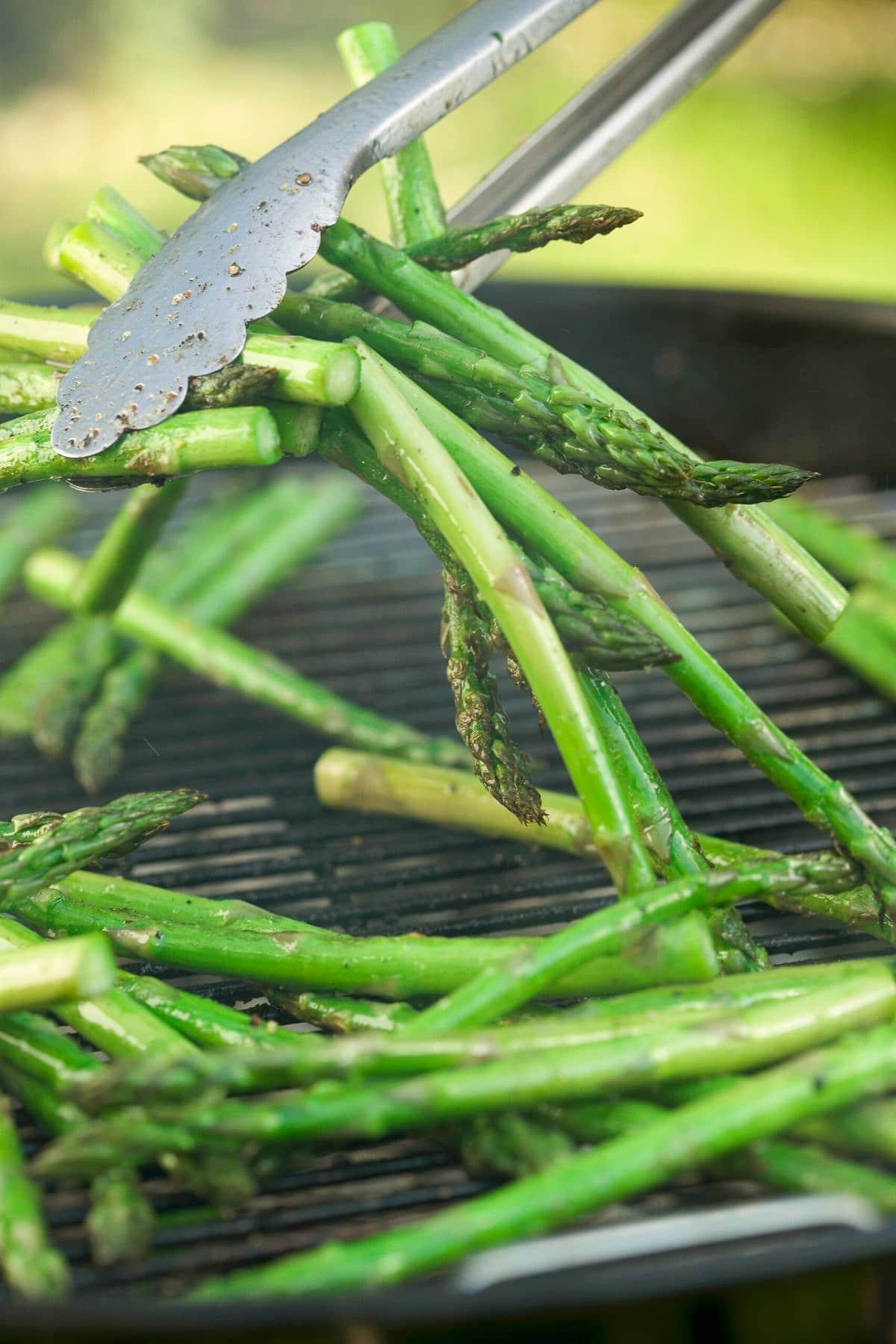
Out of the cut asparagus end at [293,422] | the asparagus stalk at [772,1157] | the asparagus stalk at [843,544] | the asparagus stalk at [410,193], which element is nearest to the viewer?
the asparagus stalk at [772,1157]

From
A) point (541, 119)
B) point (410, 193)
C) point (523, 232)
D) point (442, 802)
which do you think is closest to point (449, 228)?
point (410, 193)

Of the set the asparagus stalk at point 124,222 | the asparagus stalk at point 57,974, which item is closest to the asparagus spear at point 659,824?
the asparagus stalk at point 57,974

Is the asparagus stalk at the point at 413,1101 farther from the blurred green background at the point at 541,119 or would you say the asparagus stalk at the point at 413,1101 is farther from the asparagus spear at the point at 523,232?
the blurred green background at the point at 541,119

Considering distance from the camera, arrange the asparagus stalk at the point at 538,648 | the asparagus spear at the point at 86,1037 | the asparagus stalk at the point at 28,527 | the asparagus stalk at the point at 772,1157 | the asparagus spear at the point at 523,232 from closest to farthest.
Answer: the asparagus stalk at the point at 772,1157 < the asparagus spear at the point at 86,1037 < the asparagus stalk at the point at 538,648 < the asparagus spear at the point at 523,232 < the asparagus stalk at the point at 28,527

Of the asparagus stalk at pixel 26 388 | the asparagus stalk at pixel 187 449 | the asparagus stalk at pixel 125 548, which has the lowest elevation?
the asparagus stalk at pixel 125 548

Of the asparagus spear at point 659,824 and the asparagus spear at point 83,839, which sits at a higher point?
the asparagus spear at point 83,839

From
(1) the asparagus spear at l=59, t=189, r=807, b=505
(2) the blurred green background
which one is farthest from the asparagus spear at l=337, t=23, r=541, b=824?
(2) the blurred green background

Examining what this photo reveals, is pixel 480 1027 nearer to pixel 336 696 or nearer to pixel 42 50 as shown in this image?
pixel 336 696
